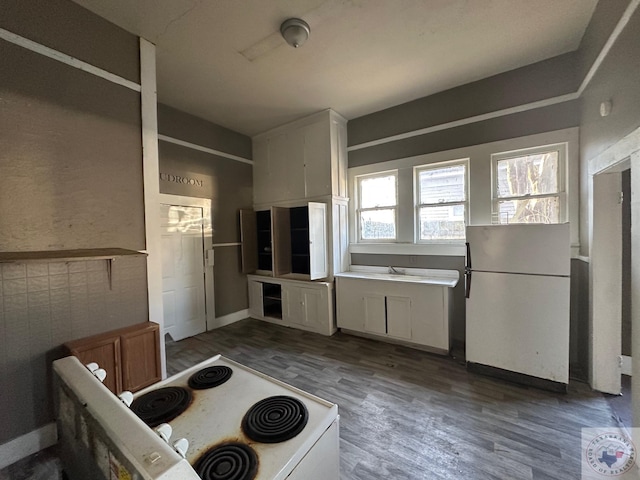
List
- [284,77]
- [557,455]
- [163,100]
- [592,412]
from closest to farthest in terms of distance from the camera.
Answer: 1. [557,455]
2. [592,412]
3. [284,77]
4. [163,100]

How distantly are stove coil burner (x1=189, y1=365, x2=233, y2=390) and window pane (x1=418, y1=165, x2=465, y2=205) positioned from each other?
3267 millimetres

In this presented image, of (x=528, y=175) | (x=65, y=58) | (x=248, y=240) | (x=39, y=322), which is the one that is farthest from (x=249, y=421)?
(x=248, y=240)

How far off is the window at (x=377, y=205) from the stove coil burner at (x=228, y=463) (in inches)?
136

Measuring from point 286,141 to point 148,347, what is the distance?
11.3 ft

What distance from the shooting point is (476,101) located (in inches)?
127

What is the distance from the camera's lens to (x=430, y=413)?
2131mm

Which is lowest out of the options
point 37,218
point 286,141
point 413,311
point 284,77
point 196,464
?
point 413,311

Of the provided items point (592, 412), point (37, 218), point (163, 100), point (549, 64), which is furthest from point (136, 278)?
point (549, 64)

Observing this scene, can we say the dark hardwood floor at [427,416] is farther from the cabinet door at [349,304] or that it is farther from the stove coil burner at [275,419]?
the stove coil burner at [275,419]

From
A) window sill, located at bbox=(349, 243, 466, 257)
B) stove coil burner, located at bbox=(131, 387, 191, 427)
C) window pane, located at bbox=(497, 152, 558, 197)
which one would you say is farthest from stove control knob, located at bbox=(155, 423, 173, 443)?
window pane, located at bbox=(497, 152, 558, 197)

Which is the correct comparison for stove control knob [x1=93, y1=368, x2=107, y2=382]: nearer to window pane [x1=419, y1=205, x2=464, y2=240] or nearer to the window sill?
the window sill

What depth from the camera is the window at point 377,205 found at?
393 cm

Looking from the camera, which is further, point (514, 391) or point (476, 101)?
point (476, 101)

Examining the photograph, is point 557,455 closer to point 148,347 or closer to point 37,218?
point 148,347
